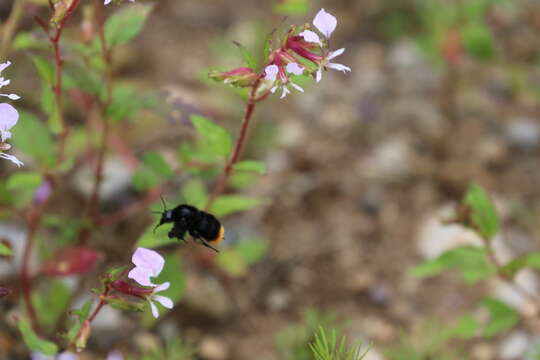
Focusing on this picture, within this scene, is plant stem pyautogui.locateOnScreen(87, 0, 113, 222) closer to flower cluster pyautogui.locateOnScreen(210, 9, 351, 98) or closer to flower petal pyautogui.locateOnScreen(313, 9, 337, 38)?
flower cluster pyautogui.locateOnScreen(210, 9, 351, 98)

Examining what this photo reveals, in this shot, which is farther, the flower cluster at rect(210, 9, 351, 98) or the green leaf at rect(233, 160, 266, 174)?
the green leaf at rect(233, 160, 266, 174)

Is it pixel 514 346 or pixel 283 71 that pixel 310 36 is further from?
pixel 514 346

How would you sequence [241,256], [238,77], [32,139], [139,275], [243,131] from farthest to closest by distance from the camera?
[241,256]
[32,139]
[243,131]
[238,77]
[139,275]

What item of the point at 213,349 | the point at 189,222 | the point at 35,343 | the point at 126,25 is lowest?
the point at 35,343

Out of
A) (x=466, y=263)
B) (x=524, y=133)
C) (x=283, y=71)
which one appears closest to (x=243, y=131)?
(x=283, y=71)

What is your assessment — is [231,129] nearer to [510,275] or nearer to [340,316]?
[340,316]

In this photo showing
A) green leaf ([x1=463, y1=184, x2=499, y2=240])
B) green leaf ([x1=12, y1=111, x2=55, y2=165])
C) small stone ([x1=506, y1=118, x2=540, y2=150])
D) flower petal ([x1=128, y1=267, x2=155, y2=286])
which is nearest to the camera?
flower petal ([x1=128, y1=267, x2=155, y2=286])

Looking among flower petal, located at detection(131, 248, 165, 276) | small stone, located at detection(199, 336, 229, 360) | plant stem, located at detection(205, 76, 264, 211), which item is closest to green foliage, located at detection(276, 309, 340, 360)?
small stone, located at detection(199, 336, 229, 360)
